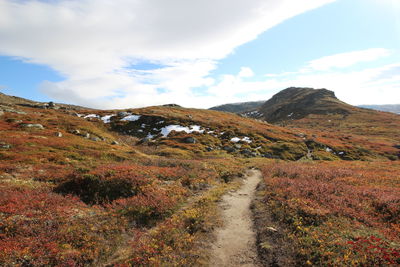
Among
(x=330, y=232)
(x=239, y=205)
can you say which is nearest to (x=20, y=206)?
(x=239, y=205)

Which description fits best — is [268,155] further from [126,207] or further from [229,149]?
[126,207]

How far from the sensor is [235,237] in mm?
10906

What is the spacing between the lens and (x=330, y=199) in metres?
14.6

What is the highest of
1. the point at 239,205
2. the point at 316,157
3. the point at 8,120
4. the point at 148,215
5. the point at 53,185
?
the point at 8,120

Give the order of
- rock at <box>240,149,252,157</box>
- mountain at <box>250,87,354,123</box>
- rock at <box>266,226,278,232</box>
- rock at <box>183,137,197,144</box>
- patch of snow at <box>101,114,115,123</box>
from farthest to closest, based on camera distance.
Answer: mountain at <box>250,87,354,123</box> < patch of snow at <box>101,114,115,123</box> < rock at <box>183,137,197,144</box> < rock at <box>240,149,252,157</box> < rock at <box>266,226,278,232</box>

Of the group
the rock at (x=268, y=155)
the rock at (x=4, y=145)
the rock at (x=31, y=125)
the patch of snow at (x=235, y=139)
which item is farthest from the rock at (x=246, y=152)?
the rock at (x=31, y=125)

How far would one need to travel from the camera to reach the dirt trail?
29.4 feet

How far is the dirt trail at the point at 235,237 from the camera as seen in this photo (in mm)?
8969

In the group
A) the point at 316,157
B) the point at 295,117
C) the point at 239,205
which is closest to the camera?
the point at 239,205

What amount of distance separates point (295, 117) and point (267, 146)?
129 metres

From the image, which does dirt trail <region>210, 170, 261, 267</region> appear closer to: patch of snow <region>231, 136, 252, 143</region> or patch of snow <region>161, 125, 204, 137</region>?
patch of snow <region>231, 136, 252, 143</region>

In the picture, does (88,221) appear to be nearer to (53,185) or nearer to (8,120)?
(53,185)

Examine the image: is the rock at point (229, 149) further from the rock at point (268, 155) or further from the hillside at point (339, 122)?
the hillside at point (339, 122)

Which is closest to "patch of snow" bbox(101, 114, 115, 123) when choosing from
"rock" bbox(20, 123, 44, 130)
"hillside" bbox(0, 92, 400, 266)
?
"rock" bbox(20, 123, 44, 130)
